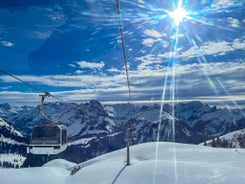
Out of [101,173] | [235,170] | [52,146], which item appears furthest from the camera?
[101,173]

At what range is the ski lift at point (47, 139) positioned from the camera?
1784 cm

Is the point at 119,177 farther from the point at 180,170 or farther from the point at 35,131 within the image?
the point at 35,131

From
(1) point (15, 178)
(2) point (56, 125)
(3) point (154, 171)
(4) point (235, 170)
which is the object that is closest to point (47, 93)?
(2) point (56, 125)

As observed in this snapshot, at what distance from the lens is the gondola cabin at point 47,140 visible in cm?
1784

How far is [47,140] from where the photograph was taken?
58.8 ft

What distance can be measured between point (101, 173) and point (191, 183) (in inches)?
479

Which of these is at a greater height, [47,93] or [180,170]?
[47,93]

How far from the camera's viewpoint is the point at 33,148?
1786 cm

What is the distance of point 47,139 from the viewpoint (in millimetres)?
17969

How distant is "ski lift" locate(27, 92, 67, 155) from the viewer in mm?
17844

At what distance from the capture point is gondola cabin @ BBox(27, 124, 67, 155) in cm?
1784

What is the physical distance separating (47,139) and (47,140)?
0.07 meters

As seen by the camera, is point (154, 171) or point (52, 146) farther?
point (154, 171)

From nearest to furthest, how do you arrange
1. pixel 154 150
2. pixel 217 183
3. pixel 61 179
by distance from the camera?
1. pixel 217 183
2. pixel 61 179
3. pixel 154 150
